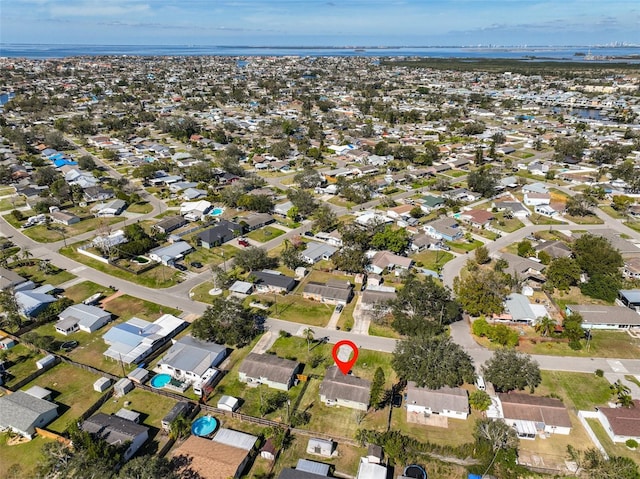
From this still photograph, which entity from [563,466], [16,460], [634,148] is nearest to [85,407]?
[16,460]

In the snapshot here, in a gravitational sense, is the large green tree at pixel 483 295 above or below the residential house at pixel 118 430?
above

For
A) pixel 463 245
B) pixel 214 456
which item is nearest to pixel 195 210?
pixel 463 245

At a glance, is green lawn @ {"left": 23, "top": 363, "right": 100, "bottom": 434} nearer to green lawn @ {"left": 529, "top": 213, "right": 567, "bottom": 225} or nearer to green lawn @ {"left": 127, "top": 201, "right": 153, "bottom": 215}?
green lawn @ {"left": 127, "top": 201, "right": 153, "bottom": 215}

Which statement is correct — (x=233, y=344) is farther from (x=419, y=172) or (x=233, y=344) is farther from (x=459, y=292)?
(x=419, y=172)

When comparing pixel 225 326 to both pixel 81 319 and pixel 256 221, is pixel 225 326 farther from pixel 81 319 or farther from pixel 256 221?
pixel 256 221

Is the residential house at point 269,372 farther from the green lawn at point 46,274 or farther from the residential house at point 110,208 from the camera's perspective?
the residential house at point 110,208

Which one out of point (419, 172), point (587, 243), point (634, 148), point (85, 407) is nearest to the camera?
point (85, 407)

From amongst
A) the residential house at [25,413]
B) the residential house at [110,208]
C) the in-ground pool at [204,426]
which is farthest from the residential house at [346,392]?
the residential house at [110,208]
